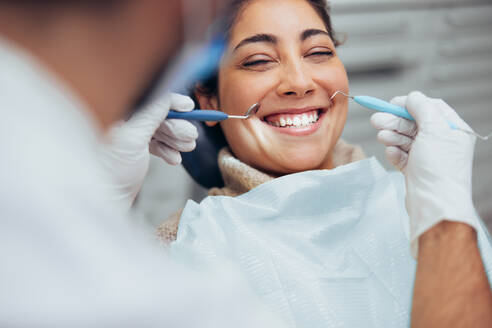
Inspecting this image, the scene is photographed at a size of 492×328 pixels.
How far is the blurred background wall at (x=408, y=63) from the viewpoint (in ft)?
6.79

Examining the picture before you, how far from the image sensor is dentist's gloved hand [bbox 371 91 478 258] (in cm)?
90

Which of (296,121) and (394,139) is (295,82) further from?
(394,139)

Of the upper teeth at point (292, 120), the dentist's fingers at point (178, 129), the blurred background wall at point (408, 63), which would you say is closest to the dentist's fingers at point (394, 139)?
the upper teeth at point (292, 120)

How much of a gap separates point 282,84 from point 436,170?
1.63 ft

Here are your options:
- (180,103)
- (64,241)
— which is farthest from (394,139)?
(64,241)

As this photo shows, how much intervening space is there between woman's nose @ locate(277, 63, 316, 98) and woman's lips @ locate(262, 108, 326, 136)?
0.22 feet

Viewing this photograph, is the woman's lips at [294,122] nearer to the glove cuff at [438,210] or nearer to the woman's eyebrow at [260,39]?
the woman's eyebrow at [260,39]

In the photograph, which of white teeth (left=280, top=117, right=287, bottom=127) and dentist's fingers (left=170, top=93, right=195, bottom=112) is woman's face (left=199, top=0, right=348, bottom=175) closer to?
white teeth (left=280, top=117, right=287, bottom=127)

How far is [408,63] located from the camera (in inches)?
95.7

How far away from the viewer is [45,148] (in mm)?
523

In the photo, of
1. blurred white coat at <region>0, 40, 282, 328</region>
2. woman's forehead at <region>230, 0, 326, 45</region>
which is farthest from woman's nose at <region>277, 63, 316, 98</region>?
blurred white coat at <region>0, 40, 282, 328</region>

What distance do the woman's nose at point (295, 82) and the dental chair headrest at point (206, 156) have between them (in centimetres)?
39

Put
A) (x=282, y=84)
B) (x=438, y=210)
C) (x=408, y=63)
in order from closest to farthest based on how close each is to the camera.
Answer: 1. (x=438, y=210)
2. (x=282, y=84)
3. (x=408, y=63)

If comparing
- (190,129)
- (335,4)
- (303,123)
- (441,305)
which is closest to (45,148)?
(190,129)
